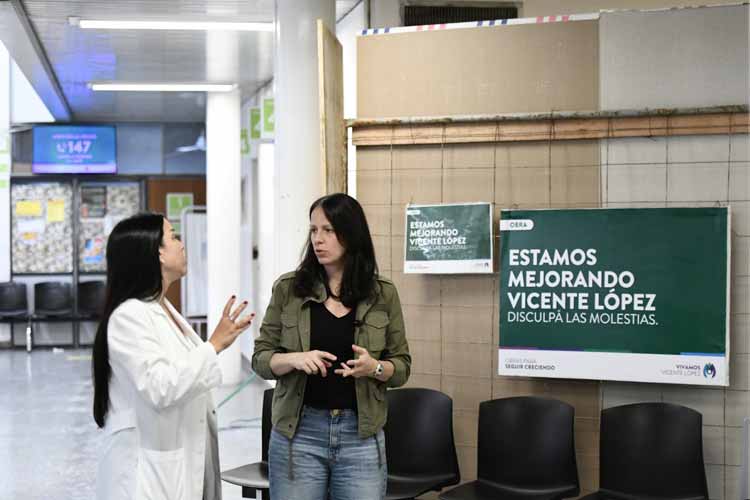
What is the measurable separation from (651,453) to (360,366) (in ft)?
6.42

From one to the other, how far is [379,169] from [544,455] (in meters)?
1.61

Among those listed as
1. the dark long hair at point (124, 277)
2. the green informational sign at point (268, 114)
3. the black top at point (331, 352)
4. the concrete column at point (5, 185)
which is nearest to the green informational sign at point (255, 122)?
the green informational sign at point (268, 114)

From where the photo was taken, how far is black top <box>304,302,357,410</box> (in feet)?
9.50

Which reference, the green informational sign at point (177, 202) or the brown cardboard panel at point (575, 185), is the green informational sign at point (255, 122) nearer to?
the green informational sign at point (177, 202)

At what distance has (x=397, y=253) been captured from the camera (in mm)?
4691

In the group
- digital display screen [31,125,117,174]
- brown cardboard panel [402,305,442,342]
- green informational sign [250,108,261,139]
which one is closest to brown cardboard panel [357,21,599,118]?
brown cardboard panel [402,305,442,342]

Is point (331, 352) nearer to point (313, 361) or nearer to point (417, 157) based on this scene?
point (313, 361)

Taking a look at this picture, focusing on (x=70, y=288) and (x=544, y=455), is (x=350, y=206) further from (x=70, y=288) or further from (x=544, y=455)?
(x=70, y=288)

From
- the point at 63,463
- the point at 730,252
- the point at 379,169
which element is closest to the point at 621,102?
the point at 730,252

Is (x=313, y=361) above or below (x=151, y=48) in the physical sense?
below

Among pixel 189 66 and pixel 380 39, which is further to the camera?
pixel 189 66

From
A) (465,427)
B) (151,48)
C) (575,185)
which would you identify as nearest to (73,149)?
(151,48)

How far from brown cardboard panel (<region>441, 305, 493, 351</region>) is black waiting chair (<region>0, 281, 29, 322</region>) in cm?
1029

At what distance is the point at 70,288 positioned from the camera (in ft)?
45.1
